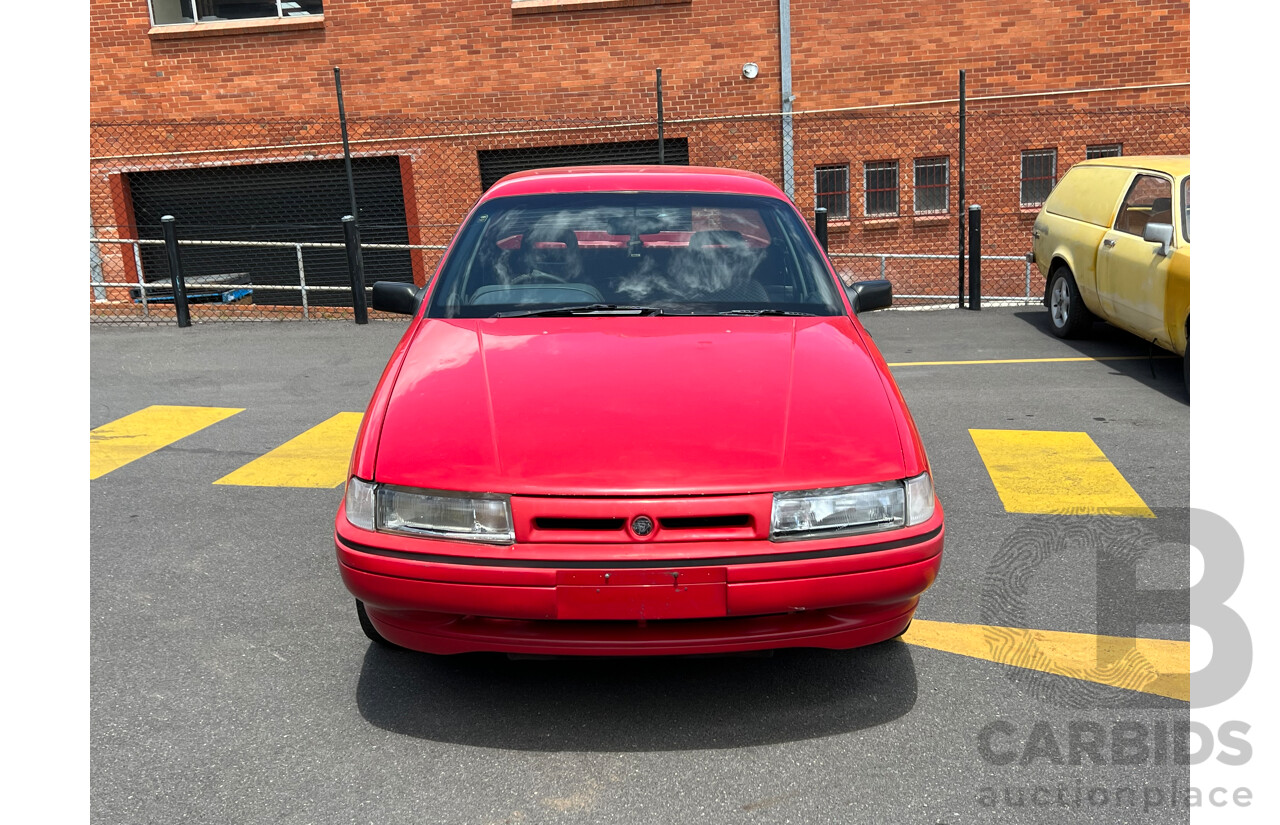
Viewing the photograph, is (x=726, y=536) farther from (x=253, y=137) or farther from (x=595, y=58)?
(x=253, y=137)

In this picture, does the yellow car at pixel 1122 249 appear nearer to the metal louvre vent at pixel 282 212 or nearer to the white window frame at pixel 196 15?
the metal louvre vent at pixel 282 212

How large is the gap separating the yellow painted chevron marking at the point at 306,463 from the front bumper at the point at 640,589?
294 centimetres

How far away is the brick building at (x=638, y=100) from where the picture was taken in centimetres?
1514

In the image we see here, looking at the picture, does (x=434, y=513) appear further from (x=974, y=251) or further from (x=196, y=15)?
(x=196, y=15)

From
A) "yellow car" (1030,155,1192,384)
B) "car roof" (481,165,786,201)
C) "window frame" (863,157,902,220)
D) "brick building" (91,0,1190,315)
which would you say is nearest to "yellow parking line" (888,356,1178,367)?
"yellow car" (1030,155,1192,384)

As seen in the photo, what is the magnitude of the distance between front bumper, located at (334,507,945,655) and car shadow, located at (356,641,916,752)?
31 cm

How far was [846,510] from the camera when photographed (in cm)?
297

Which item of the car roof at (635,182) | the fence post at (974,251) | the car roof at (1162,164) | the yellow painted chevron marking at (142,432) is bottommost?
the yellow painted chevron marking at (142,432)

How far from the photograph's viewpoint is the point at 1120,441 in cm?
642

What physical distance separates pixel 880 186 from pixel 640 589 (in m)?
13.8

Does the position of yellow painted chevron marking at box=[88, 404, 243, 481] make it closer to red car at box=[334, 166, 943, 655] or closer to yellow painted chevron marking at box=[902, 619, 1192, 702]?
red car at box=[334, 166, 943, 655]

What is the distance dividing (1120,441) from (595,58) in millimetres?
10858

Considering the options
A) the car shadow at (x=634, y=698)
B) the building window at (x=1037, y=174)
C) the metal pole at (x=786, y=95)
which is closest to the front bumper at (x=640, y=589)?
the car shadow at (x=634, y=698)

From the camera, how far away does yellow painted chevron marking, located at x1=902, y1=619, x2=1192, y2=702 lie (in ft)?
11.5
